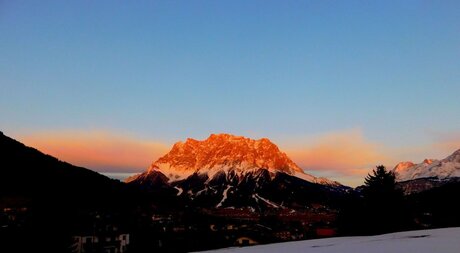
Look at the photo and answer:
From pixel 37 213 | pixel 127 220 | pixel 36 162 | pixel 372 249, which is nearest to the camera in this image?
pixel 372 249

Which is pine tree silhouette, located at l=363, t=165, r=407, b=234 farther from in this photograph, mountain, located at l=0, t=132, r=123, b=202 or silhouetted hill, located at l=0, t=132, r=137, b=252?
mountain, located at l=0, t=132, r=123, b=202

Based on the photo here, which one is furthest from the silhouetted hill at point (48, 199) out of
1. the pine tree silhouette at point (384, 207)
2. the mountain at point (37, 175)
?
the pine tree silhouette at point (384, 207)

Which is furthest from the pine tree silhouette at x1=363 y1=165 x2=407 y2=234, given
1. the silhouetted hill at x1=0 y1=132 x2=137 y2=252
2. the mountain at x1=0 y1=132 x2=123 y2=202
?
the mountain at x1=0 y1=132 x2=123 y2=202

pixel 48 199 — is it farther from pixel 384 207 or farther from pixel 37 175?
pixel 384 207

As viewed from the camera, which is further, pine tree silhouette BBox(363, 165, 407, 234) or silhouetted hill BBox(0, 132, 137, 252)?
silhouetted hill BBox(0, 132, 137, 252)

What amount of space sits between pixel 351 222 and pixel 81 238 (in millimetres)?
47094

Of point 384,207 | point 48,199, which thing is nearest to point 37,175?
point 48,199

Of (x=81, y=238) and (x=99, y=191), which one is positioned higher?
(x=99, y=191)

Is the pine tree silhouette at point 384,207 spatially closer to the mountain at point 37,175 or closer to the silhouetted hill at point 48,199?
the silhouetted hill at point 48,199

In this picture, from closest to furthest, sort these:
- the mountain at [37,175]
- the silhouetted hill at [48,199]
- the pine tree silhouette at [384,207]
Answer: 1. the pine tree silhouette at [384,207]
2. the silhouetted hill at [48,199]
3. the mountain at [37,175]

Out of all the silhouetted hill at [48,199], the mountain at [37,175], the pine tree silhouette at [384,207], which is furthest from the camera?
the mountain at [37,175]

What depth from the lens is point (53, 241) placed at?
41.7 m

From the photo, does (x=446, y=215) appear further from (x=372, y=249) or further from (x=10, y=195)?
(x=10, y=195)

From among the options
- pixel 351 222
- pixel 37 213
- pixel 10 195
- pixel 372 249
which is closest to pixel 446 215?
pixel 351 222
